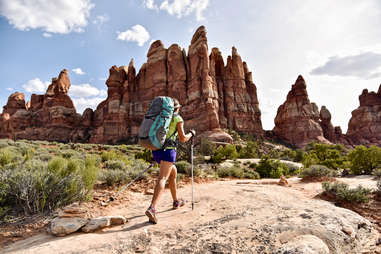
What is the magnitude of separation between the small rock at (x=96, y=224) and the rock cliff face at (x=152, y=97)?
4010cm

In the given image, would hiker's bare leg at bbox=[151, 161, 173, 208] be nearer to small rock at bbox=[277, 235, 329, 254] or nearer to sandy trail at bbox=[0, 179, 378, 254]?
sandy trail at bbox=[0, 179, 378, 254]

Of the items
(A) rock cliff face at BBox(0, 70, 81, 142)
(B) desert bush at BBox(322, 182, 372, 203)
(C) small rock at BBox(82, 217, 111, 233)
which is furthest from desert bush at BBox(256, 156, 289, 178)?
(A) rock cliff face at BBox(0, 70, 81, 142)

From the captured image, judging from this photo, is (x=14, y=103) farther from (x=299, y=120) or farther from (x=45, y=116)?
(x=299, y=120)

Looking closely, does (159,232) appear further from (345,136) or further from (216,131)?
(345,136)

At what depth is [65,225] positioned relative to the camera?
2.83 m

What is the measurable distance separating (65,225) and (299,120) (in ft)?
194

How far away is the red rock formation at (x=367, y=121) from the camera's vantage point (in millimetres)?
55406

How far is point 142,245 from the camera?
2.49 metres

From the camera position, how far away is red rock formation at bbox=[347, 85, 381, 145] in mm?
55406

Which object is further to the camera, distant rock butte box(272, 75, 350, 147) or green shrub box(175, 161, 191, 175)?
distant rock butte box(272, 75, 350, 147)

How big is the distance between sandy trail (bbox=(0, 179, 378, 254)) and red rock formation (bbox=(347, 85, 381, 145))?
68.5 metres

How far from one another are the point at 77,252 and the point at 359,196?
5077 mm

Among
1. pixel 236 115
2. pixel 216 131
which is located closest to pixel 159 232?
pixel 216 131

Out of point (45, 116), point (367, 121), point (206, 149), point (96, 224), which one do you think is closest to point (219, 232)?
point (96, 224)
